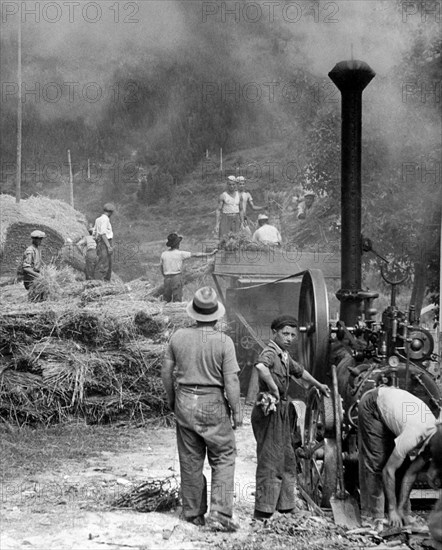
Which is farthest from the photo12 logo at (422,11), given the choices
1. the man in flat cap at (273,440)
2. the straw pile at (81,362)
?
the man in flat cap at (273,440)

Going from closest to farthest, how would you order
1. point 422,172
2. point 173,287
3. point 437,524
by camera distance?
point 437,524, point 173,287, point 422,172

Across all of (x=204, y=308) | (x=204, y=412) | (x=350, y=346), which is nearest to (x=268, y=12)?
(x=350, y=346)

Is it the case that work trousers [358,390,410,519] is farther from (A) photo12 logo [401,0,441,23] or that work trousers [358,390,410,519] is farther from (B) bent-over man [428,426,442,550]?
(A) photo12 logo [401,0,441,23]

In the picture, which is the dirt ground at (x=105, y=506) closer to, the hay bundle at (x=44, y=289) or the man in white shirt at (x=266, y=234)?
the hay bundle at (x=44, y=289)

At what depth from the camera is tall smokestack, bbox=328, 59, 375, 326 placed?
22.0 ft

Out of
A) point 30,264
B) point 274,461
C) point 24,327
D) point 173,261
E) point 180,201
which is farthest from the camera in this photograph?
point 180,201

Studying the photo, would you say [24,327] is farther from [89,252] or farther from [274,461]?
[89,252]

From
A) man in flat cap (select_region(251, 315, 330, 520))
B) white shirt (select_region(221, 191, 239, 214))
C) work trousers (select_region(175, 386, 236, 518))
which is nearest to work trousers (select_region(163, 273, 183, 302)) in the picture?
white shirt (select_region(221, 191, 239, 214))

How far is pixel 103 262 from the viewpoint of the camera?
13.6m

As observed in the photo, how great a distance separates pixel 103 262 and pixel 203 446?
8.75 m

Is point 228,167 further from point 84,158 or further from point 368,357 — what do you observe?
point 368,357

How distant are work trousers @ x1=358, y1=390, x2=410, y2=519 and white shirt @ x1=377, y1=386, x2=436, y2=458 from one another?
8 cm

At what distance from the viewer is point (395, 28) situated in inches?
509

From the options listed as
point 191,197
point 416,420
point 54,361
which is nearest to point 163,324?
point 54,361
